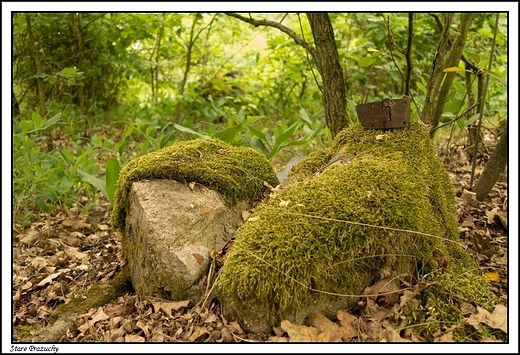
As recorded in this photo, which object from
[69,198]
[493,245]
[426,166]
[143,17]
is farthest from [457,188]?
[143,17]

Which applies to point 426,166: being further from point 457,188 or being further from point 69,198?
point 69,198

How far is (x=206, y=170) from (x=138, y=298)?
32.5 inches

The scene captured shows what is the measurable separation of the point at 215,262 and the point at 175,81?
6712 millimetres

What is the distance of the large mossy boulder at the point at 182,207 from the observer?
2.49 metres

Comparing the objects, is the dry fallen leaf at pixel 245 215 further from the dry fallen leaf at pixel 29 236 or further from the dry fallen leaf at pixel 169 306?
the dry fallen leaf at pixel 29 236

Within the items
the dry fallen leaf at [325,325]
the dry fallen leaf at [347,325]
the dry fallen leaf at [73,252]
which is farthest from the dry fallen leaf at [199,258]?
the dry fallen leaf at [73,252]

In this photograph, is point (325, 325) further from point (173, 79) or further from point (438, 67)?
point (173, 79)

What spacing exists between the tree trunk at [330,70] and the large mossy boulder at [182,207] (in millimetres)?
793

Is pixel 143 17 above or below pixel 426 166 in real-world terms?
above

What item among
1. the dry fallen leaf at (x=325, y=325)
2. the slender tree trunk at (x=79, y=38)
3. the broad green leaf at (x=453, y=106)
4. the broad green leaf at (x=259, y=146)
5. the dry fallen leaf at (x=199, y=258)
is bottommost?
the dry fallen leaf at (x=325, y=325)

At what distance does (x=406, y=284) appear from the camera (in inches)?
90.0

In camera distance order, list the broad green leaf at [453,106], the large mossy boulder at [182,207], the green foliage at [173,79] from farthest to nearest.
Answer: the green foliage at [173,79], the broad green leaf at [453,106], the large mossy boulder at [182,207]

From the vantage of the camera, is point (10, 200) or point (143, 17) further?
point (143, 17)

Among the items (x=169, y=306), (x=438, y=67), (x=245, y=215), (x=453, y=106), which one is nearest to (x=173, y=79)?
(x=453, y=106)
